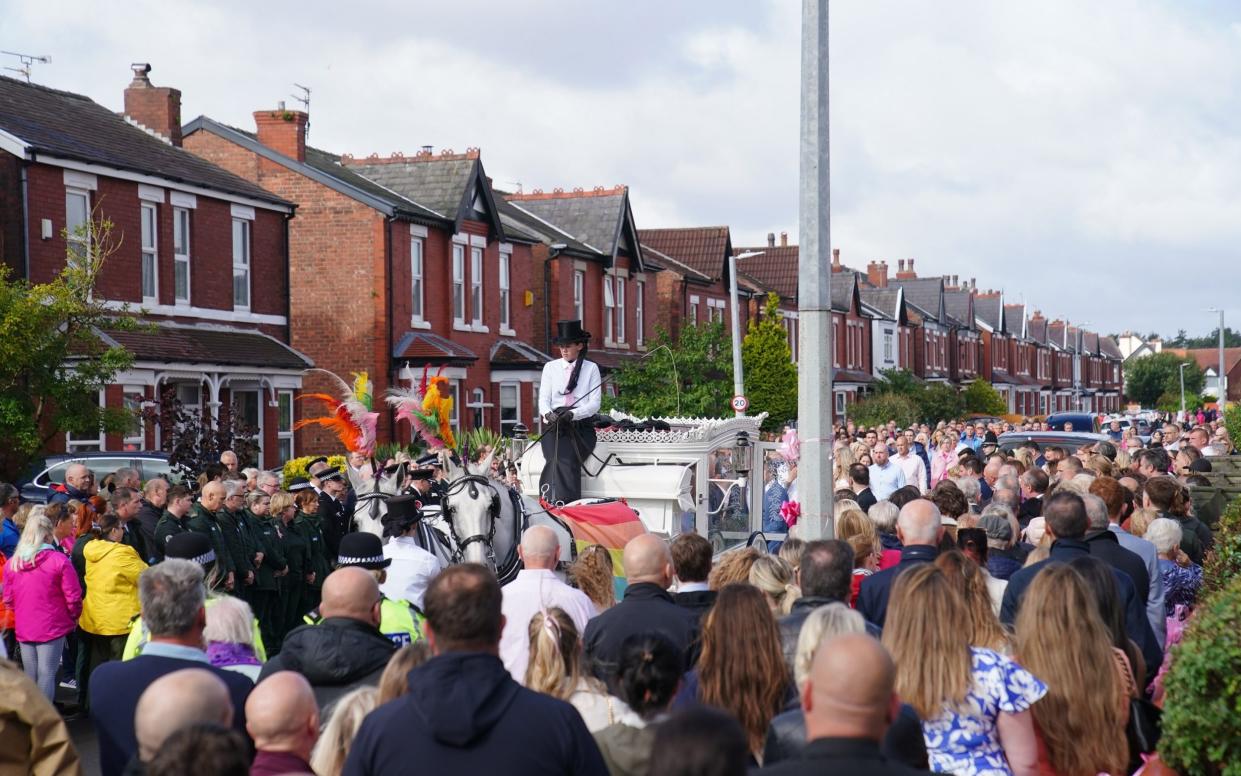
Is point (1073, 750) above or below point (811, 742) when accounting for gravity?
below

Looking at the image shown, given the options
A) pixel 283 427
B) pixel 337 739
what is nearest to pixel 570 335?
pixel 337 739

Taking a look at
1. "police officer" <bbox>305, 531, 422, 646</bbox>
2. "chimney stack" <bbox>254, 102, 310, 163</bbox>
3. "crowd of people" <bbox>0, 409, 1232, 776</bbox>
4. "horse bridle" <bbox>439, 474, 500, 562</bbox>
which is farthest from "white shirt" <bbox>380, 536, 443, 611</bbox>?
"chimney stack" <bbox>254, 102, 310, 163</bbox>

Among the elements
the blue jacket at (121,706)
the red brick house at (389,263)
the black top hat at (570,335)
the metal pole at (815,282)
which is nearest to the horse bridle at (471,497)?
the black top hat at (570,335)

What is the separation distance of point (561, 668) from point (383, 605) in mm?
1860

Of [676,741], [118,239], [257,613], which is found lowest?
[257,613]

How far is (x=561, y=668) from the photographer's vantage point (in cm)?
546

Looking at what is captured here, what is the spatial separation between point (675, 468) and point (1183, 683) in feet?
28.4

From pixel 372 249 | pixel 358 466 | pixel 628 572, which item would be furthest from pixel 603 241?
pixel 628 572

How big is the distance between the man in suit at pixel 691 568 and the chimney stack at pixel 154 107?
2528 cm

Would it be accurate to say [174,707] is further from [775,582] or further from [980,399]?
[980,399]

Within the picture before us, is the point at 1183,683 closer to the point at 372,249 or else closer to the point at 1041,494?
the point at 1041,494

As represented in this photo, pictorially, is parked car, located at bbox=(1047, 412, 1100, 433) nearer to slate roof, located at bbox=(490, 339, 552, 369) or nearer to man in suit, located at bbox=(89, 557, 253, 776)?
slate roof, located at bbox=(490, 339, 552, 369)

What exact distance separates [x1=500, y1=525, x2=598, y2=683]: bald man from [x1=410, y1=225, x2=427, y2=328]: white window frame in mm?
25180

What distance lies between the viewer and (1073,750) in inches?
215
